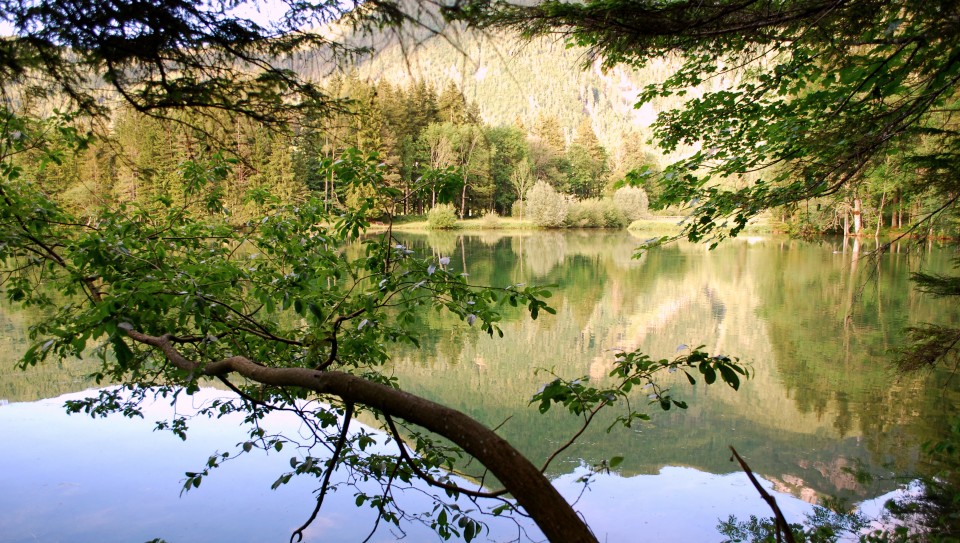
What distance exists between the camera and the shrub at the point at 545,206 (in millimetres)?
38000

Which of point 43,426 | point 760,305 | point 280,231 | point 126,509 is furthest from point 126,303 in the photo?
point 760,305

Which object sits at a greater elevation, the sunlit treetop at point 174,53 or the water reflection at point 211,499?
the sunlit treetop at point 174,53

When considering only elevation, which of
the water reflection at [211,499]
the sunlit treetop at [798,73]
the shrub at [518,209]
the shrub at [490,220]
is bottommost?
the water reflection at [211,499]

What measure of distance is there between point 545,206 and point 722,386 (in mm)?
31444

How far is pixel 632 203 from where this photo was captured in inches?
1665

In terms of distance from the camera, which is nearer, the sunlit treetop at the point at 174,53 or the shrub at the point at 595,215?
the sunlit treetop at the point at 174,53

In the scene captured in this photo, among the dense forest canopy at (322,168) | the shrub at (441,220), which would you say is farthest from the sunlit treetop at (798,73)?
the shrub at (441,220)

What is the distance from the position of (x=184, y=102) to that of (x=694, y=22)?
112 inches

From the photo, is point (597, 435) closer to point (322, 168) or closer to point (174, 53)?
point (322, 168)

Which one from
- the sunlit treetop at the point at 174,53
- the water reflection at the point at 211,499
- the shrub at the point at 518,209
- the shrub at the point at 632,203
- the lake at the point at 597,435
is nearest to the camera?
the sunlit treetop at the point at 174,53

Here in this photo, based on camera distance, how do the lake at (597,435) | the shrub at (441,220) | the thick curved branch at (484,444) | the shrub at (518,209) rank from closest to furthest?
the thick curved branch at (484,444) → the lake at (597,435) → the shrub at (441,220) → the shrub at (518,209)

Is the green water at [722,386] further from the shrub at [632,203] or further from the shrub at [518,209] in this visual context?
the shrub at [632,203]

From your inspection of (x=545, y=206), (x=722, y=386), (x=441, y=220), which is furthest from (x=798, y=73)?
(x=545, y=206)

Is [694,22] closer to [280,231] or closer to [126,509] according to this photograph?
[280,231]
